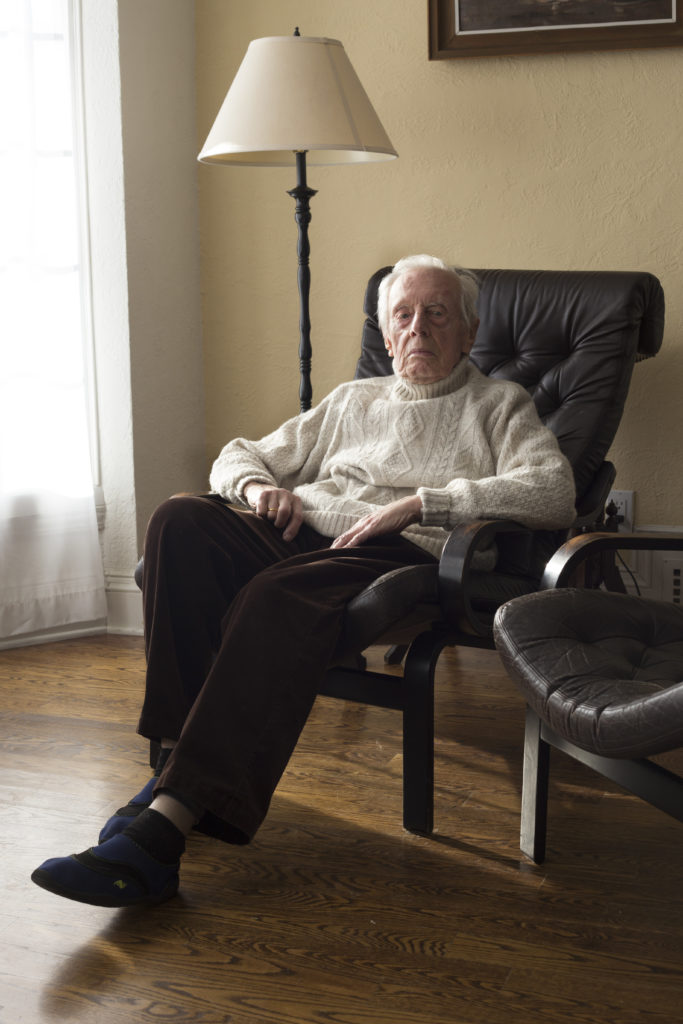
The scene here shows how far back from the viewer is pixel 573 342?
8.62 feet

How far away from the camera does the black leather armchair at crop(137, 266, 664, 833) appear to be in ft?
6.29

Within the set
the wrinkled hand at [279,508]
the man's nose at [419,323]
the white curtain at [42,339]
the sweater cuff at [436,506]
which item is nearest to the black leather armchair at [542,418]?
the sweater cuff at [436,506]

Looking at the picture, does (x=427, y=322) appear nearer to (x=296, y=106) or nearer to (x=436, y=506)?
(x=436, y=506)

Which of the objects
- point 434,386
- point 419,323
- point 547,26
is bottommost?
point 434,386

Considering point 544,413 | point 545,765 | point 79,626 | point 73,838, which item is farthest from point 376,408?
point 79,626

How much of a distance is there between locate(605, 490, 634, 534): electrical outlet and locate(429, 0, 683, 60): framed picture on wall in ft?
3.91

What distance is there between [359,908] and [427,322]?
1.21m

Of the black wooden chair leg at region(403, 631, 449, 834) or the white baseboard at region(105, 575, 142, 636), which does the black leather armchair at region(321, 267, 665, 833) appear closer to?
the black wooden chair leg at region(403, 631, 449, 834)

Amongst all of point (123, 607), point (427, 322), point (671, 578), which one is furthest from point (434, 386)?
point (123, 607)

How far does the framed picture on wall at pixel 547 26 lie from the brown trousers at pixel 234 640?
5.25 feet

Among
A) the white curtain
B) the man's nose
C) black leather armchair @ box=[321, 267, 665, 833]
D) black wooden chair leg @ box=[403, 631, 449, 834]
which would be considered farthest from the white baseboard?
black wooden chair leg @ box=[403, 631, 449, 834]

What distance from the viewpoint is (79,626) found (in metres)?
3.25

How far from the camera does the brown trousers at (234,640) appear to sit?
67.0 inches

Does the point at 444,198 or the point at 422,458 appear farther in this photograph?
the point at 444,198
